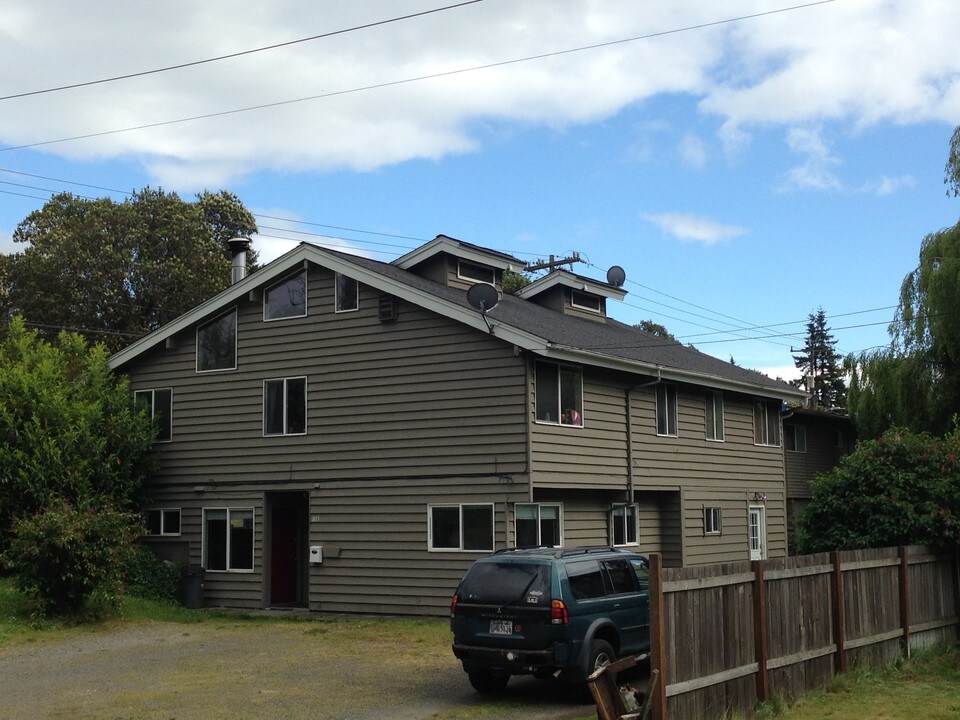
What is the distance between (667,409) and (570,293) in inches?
199

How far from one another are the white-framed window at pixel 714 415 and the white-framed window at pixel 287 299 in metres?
10.7

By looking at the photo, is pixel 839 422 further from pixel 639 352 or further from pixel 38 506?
pixel 38 506

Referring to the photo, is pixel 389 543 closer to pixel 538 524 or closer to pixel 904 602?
pixel 538 524

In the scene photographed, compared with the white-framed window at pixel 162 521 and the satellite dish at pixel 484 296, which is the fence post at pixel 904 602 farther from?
the white-framed window at pixel 162 521

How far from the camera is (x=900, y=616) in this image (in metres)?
16.1

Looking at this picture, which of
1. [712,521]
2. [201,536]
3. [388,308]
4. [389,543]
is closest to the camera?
[389,543]

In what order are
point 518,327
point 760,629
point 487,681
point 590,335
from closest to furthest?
1. point 760,629
2. point 487,681
3. point 518,327
4. point 590,335

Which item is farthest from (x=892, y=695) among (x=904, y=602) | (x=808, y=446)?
(x=808, y=446)

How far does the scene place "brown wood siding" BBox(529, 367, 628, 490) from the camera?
22.0 metres

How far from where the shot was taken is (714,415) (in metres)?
28.8

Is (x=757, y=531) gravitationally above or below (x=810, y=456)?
below

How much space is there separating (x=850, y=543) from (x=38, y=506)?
1677 centimetres

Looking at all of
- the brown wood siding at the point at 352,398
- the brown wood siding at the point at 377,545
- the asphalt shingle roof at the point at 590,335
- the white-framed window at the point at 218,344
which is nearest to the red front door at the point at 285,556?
the brown wood siding at the point at 377,545

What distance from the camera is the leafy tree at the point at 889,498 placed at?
1694 centimetres
